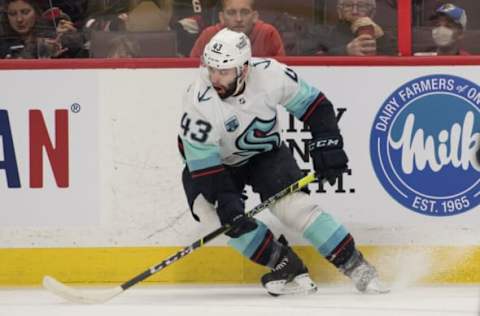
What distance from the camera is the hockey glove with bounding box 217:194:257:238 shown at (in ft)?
18.7

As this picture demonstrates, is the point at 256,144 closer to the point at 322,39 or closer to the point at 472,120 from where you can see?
the point at 322,39

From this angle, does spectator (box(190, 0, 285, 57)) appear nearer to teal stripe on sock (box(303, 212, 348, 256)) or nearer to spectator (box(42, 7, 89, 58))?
spectator (box(42, 7, 89, 58))

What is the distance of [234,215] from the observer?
570 cm

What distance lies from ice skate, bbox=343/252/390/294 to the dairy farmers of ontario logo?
0.44 metres

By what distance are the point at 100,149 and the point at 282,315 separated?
1327mm

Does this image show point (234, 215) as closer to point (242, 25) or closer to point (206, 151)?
point (206, 151)

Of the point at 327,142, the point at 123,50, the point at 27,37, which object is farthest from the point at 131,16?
the point at 327,142

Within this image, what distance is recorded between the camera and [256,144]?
5.88m

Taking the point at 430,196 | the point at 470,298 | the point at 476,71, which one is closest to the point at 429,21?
the point at 476,71

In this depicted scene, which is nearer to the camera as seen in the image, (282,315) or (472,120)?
(282,315)

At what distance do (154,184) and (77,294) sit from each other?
2.25ft

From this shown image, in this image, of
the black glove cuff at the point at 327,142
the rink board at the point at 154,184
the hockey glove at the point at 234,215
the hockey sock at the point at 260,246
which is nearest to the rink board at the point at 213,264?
the rink board at the point at 154,184

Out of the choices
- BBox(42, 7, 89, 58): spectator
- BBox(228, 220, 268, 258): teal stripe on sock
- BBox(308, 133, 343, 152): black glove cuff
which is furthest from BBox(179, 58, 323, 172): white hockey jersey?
BBox(42, 7, 89, 58): spectator

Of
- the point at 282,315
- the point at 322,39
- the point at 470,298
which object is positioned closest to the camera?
the point at 282,315
